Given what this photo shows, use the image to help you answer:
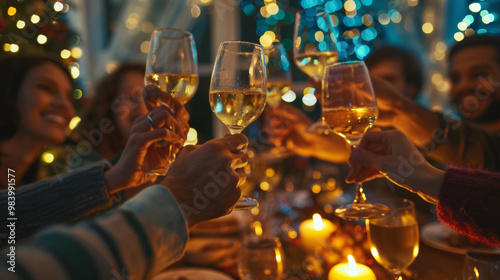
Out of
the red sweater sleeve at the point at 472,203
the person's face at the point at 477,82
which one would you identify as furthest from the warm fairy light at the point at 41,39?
the person's face at the point at 477,82

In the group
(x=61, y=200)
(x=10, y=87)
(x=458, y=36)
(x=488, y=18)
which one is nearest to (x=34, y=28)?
(x=10, y=87)

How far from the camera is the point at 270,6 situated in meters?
3.53

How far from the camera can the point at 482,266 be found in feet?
1.83

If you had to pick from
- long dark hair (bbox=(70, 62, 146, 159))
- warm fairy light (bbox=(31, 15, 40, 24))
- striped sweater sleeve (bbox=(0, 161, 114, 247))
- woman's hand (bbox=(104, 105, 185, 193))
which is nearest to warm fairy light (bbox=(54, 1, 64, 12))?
warm fairy light (bbox=(31, 15, 40, 24))

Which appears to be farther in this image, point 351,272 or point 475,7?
point 475,7

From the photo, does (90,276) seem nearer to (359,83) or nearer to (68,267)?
(68,267)

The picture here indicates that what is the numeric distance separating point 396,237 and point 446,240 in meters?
0.44

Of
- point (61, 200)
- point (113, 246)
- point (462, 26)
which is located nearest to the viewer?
point (113, 246)

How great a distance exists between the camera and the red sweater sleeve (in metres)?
0.65

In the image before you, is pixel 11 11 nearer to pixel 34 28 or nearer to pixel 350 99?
pixel 34 28

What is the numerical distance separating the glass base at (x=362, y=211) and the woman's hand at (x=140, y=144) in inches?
15.7

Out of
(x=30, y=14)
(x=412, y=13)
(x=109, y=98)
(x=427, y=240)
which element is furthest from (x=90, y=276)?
(x=412, y=13)

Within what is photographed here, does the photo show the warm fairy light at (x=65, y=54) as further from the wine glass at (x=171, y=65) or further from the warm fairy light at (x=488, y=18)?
the warm fairy light at (x=488, y=18)

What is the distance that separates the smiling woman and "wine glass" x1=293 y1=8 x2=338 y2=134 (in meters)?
1.10
